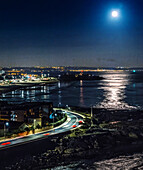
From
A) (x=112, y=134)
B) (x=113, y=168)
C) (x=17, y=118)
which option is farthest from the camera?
(x=17, y=118)

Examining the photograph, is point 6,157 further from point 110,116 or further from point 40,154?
point 110,116

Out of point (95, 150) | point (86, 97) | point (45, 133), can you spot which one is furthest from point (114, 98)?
point (95, 150)

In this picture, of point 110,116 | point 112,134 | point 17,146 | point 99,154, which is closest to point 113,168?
point 99,154

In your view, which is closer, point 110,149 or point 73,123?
point 110,149

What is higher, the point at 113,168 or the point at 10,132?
the point at 10,132

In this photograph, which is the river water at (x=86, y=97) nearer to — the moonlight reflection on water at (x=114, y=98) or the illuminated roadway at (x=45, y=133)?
the moonlight reflection on water at (x=114, y=98)

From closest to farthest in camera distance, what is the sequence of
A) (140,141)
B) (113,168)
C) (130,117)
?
(113,168)
(140,141)
(130,117)
